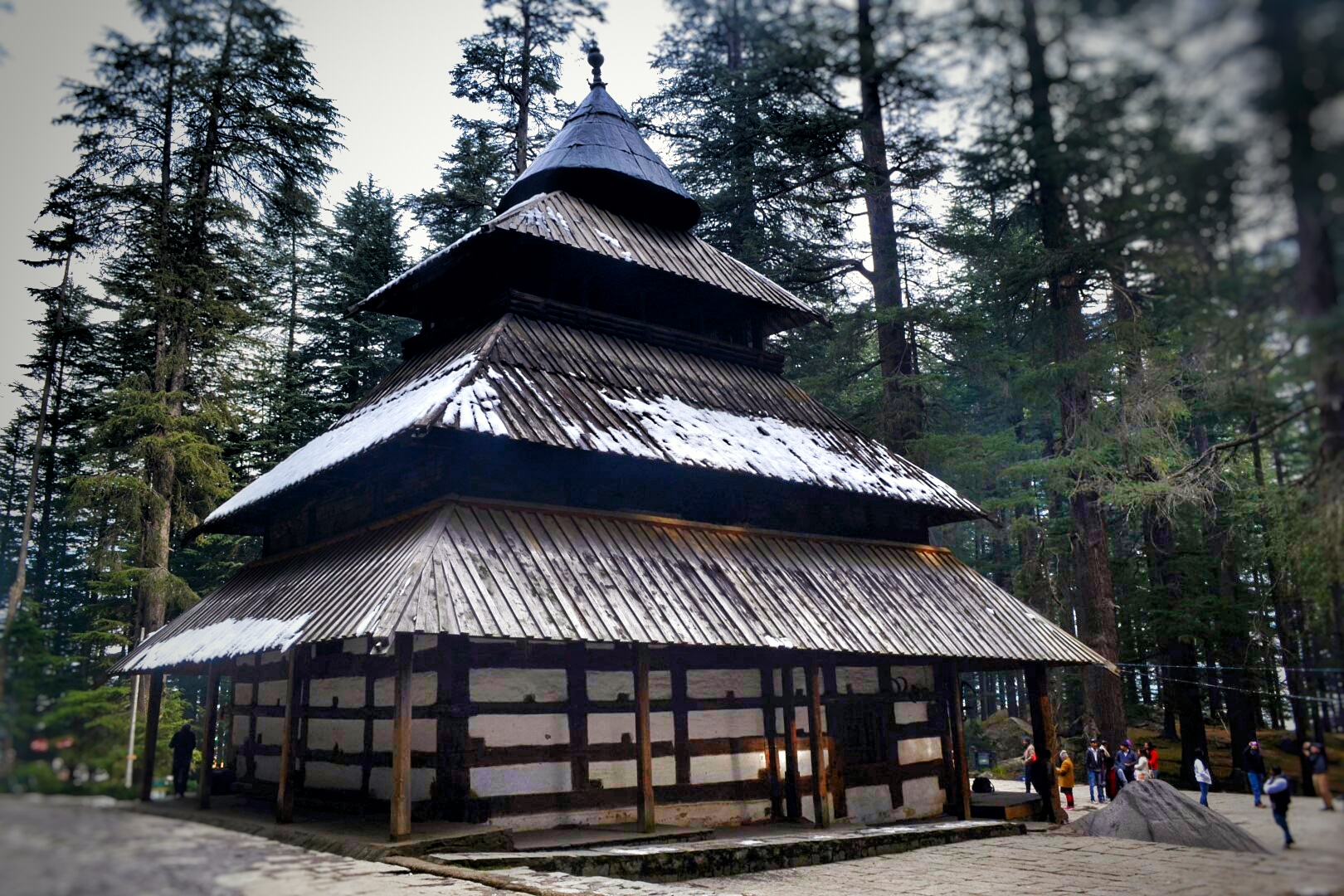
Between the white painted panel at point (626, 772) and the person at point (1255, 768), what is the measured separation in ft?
27.0

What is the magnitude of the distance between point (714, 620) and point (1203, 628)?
699cm

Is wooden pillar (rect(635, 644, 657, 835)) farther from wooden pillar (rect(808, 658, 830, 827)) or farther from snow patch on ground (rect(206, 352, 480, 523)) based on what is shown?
snow patch on ground (rect(206, 352, 480, 523))

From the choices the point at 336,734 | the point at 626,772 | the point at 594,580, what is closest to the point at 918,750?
the point at 626,772

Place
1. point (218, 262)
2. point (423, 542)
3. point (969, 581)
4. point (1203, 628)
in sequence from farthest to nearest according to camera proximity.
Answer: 1. point (969, 581)
2. point (1203, 628)
3. point (423, 542)
4. point (218, 262)

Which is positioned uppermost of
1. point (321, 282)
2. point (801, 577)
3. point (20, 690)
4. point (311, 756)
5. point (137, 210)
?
point (321, 282)

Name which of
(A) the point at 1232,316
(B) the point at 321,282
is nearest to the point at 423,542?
(A) the point at 1232,316

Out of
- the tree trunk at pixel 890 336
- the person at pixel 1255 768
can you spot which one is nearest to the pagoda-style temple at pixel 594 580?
the tree trunk at pixel 890 336

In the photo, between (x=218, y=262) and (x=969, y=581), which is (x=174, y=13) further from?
(x=969, y=581)

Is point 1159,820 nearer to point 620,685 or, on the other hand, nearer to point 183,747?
point 620,685

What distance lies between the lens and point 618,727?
39.9 ft

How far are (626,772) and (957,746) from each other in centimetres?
614

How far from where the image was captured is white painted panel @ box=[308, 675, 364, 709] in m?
13.0

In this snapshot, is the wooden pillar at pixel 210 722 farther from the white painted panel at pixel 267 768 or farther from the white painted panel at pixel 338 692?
the white painted panel at pixel 267 768

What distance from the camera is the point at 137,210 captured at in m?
4.19
